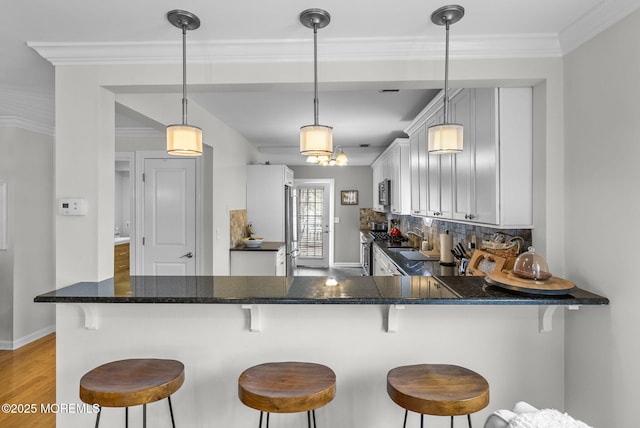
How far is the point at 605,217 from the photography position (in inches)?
67.9

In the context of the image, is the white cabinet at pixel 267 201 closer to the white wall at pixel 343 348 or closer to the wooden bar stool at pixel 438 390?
the white wall at pixel 343 348

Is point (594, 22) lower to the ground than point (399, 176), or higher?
higher

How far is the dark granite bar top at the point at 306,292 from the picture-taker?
Result: 173 cm

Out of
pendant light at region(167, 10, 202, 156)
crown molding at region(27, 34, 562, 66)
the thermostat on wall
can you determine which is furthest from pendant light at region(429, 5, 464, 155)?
the thermostat on wall

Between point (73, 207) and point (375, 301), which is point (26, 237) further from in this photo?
point (375, 301)

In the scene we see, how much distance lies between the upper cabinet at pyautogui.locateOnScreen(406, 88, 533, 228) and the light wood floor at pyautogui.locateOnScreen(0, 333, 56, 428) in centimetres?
319

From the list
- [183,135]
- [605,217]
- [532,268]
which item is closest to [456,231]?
[532,268]

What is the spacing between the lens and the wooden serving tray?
5.80 feet

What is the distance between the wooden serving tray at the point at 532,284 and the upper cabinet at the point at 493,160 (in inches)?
15.7

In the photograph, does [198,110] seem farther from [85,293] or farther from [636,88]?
[636,88]

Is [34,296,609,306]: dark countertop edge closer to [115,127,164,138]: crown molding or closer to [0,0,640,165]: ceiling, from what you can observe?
[0,0,640,165]: ceiling

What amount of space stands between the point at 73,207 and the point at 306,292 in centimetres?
146

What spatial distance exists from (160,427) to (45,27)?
226 centimetres

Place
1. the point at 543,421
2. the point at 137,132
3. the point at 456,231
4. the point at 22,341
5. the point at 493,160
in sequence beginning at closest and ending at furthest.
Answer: the point at 543,421 → the point at 493,160 → the point at 456,231 → the point at 22,341 → the point at 137,132
